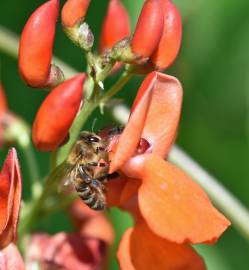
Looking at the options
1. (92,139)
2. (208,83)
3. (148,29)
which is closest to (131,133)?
(92,139)

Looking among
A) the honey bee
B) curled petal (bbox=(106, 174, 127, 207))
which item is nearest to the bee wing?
the honey bee

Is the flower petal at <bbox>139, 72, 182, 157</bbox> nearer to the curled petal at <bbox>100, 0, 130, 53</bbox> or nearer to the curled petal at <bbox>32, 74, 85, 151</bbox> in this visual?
the curled petal at <bbox>32, 74, 85, 151</bbox>

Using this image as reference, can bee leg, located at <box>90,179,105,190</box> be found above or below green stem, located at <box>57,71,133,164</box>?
A: below

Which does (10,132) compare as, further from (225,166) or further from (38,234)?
(225,166)

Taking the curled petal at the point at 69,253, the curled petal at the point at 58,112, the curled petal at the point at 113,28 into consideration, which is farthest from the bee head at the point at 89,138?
the curled petal at the point at 113,28

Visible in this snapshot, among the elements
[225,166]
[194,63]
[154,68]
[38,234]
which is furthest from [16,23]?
[154,68]

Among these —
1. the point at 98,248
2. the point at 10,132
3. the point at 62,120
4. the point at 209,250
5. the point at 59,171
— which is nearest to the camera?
the point at 62,120

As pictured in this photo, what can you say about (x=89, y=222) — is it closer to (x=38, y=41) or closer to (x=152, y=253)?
(x=152, y=253)
